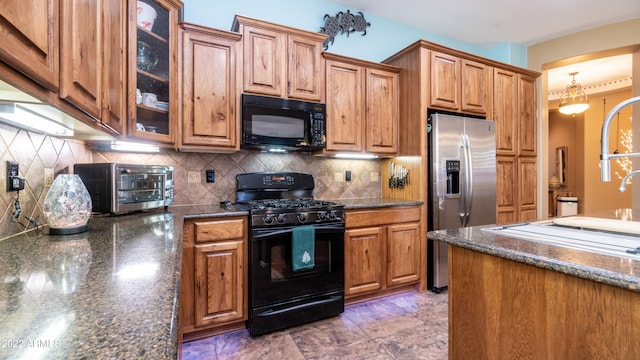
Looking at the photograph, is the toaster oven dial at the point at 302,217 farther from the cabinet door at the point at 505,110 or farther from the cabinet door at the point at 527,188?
the cabinet door at the point at 527,188

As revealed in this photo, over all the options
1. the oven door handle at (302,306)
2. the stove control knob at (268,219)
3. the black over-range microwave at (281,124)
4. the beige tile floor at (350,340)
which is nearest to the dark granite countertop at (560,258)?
the beige tile floor at (350,340)

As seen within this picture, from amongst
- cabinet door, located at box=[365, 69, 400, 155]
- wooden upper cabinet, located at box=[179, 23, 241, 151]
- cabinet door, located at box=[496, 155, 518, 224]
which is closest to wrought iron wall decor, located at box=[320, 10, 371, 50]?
cabinet door, located at box=[365, 69, 400, 155]

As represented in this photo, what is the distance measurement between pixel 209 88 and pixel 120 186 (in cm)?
99

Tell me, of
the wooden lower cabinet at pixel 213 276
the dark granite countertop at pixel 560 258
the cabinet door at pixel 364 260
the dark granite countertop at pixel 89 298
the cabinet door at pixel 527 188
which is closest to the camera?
the dark granite countertop at pixel 89 298

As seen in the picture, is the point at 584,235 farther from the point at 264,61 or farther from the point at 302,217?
the point at 264,61

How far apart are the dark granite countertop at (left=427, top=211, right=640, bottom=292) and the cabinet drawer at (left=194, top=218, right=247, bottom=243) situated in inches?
55.9

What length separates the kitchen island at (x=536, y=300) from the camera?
2.49 ft

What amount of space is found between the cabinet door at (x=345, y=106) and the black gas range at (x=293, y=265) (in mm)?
763

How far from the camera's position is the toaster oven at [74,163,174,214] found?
1691 mm

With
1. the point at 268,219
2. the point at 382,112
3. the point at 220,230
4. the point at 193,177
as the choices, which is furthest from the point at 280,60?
the point at 220,230

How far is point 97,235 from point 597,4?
16.1ft

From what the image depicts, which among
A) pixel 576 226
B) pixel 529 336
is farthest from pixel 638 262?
pixel 576 226

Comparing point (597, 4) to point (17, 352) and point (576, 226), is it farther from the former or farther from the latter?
point (17, 352)

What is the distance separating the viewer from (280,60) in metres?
2.45
